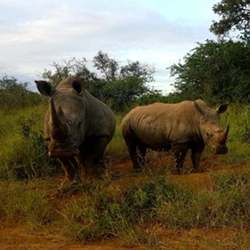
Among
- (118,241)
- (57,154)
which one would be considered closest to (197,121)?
(57,154)

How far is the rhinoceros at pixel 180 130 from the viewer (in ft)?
30.1

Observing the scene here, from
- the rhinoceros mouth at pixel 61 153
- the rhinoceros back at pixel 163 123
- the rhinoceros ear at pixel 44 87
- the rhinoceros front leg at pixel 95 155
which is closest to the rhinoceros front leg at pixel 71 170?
the rhinoceros front leg at pixel 95 155

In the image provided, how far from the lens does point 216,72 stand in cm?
1667

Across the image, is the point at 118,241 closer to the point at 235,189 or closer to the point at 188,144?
the point at 235,189

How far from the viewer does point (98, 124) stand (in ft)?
26.5

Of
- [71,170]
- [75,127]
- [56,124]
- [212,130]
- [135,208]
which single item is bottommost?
[135,208]

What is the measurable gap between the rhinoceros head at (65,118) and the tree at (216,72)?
8391mm

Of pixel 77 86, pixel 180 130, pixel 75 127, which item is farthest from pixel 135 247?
pixel 180 130

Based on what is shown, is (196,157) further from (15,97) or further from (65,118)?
(15,97)

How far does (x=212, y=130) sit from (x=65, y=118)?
2827 mm

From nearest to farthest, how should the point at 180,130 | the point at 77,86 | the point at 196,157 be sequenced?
1. the point at 77,86
2. the point at 196,157
3. the point at 180,130

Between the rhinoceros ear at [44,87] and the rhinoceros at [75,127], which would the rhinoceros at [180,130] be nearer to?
the rhinoceros at [75,127]

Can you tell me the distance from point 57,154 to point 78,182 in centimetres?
81

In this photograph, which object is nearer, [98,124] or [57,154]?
[57,154]
